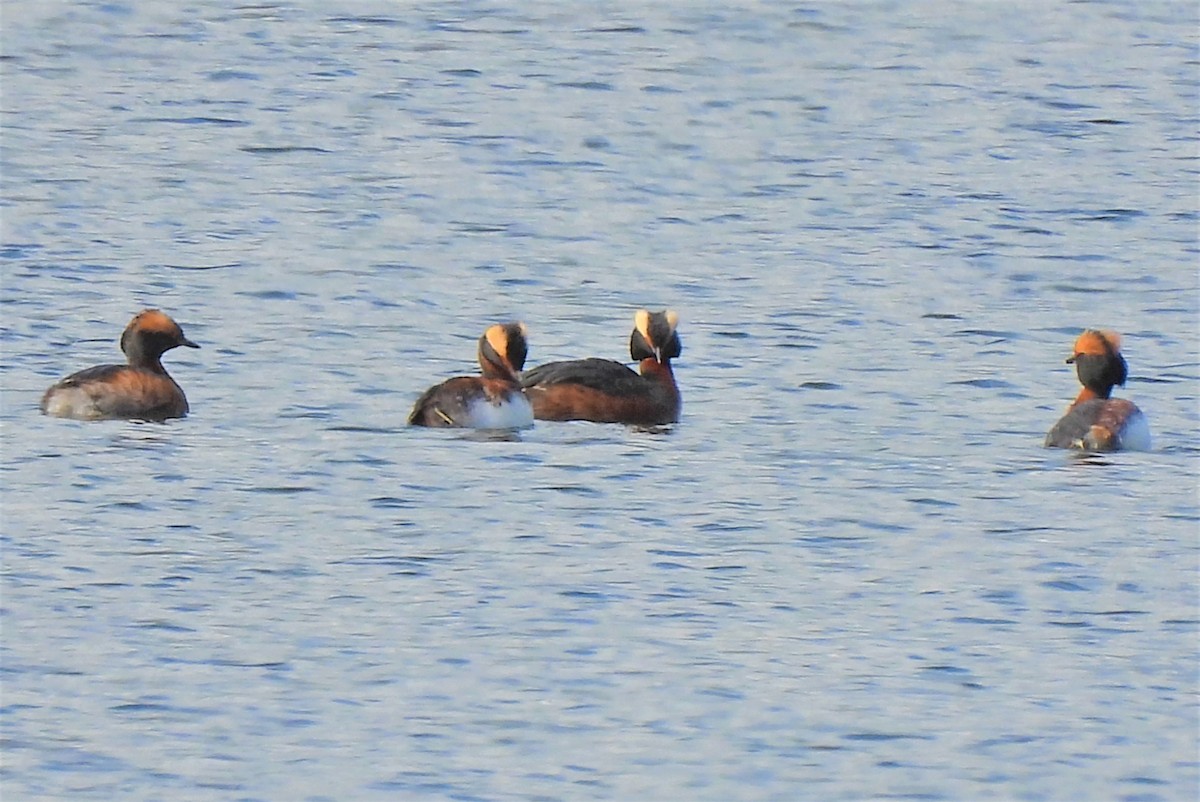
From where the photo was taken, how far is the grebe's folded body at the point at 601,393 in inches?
651

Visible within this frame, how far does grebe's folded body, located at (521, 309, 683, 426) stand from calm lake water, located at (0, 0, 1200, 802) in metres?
0.19

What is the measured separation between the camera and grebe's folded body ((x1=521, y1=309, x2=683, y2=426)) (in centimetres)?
1653

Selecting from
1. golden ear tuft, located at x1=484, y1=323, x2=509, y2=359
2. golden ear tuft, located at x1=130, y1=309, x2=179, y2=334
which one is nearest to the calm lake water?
golden ear tuft, located at x1=130, y1=309, x2=179, y2=334

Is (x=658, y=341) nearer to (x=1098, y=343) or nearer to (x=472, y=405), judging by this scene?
(x=472, y=405)

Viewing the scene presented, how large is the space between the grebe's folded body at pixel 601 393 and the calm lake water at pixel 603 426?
191 mm

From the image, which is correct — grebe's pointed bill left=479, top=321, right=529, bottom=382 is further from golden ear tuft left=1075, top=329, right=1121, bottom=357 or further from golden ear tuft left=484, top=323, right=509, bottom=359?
golden ear tuft left=1075, top=329, right=1121, bottom=357

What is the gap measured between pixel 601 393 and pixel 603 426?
0.19 metres

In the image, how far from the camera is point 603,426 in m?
16.7

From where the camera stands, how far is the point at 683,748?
10.2 meters

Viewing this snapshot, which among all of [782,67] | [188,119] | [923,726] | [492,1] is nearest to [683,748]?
[923,726]

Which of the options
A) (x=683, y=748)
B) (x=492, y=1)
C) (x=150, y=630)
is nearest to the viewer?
(x=683, y=748)

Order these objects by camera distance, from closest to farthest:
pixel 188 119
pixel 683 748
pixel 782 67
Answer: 1. pixel 683 748
2. pixel 188 119
3. pixel 782 67

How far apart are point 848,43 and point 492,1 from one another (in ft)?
14.6

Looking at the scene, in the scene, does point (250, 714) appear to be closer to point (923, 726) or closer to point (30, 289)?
point (923, 726)
